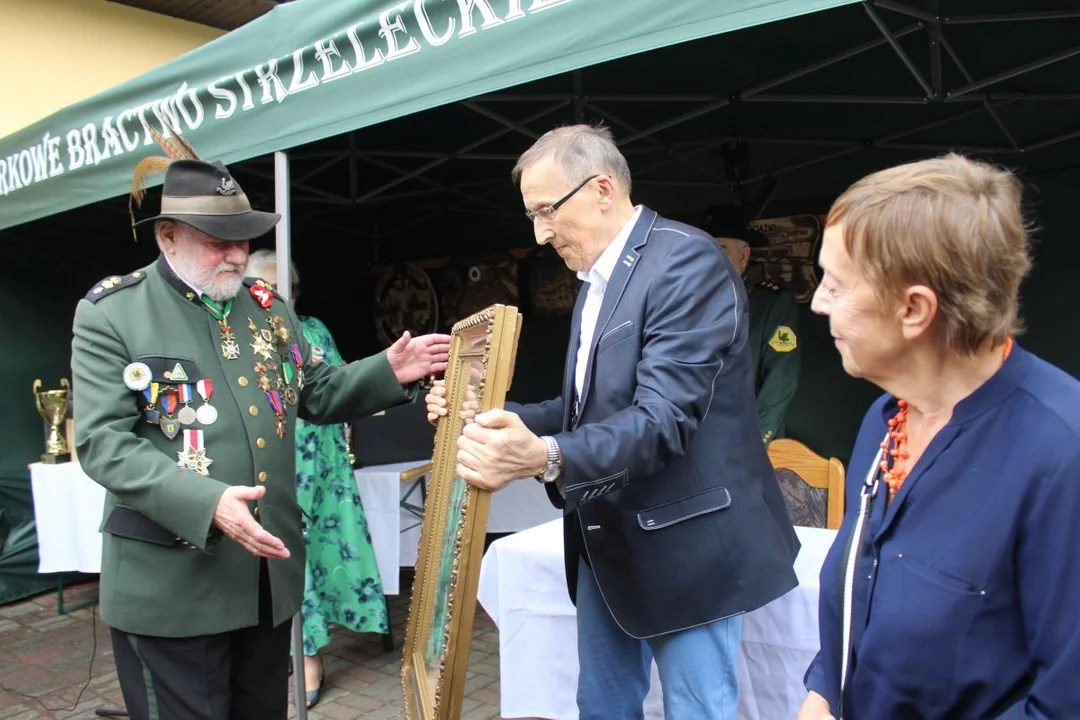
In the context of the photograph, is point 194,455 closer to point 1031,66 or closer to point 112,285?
point 112,285

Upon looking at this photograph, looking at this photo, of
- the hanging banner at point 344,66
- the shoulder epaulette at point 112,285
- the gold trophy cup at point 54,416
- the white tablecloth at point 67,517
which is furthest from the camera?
the gold trophy cup at point 54,416

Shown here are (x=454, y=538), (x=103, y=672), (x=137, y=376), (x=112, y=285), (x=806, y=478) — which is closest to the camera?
(x=454, y=538)

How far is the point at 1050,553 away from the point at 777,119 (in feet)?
13.5

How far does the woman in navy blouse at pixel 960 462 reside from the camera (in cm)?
87

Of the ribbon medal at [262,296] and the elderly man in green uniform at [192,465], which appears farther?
the ribbon medal at [262,296]

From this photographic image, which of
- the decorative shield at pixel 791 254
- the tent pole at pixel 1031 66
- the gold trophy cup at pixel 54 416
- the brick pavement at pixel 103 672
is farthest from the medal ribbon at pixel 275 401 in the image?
the gold trophy cup at pixel 54 416

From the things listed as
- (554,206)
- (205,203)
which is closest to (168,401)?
(205,203)

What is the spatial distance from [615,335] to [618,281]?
0.12m

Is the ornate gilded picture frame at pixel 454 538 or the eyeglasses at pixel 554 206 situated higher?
the eyeglasses at pixel 554 206

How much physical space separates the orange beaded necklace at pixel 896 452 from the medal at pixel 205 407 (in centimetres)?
159

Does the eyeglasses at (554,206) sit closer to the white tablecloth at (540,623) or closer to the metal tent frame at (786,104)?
the white tablecloth at (540,623)

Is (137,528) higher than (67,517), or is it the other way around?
(137,528)

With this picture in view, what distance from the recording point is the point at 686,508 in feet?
5.09

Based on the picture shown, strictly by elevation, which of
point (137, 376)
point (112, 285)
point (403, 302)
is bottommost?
point (137, 376)
